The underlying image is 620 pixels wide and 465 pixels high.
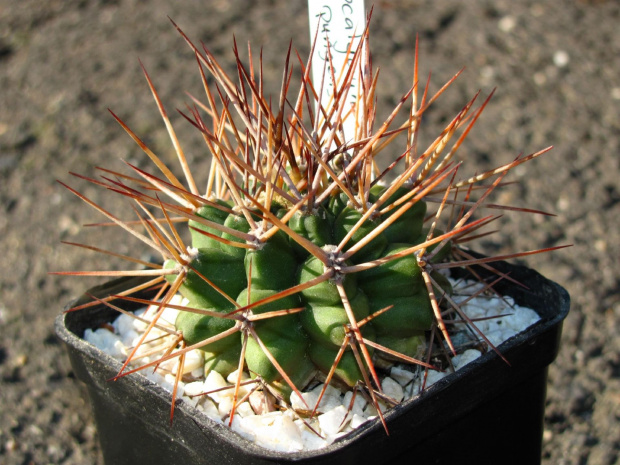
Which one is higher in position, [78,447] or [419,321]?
[419,321]

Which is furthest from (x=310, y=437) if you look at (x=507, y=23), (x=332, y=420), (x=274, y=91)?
(x=507, y=23)

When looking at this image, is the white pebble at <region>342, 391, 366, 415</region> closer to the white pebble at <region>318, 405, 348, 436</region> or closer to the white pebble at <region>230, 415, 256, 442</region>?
the white pebble at <region>318, 405, 348, 436</region>

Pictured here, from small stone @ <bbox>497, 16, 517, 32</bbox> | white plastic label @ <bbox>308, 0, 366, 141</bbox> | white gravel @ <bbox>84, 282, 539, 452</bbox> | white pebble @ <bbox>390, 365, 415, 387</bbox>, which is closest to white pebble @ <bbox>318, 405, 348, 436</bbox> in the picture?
white gravel @ <bbox>84, 282, 539, 452</bbox>

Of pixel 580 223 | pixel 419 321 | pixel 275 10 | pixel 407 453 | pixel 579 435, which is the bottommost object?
pixel 579 435

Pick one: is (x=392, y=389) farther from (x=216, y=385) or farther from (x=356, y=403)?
(x=216, y=385)

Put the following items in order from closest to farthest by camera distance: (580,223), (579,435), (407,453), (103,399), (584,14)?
1. (407,453)
2. (103,399)
3. (579,435)
4. (580,223)
5. (584,14)

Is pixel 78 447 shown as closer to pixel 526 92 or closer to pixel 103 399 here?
pixel 103 399

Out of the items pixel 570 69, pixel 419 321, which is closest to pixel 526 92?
pixel 570 69

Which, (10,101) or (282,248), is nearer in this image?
(282,248)
